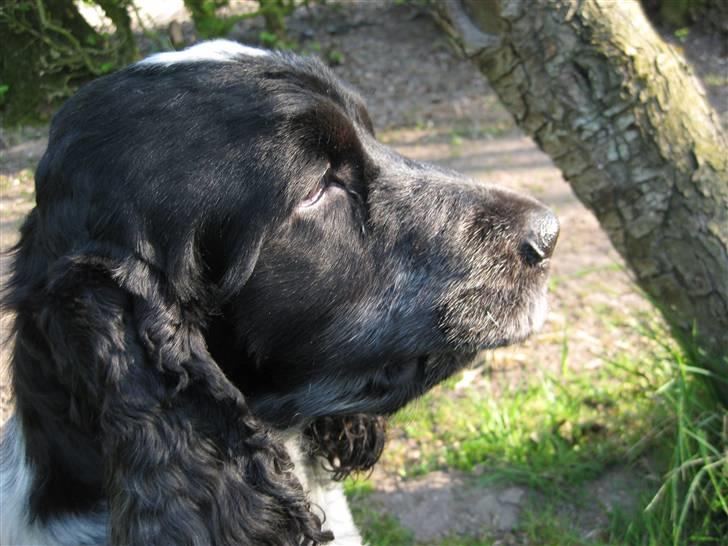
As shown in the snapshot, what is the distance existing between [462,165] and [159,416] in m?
4.90

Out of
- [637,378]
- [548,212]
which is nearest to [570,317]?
[637,378]

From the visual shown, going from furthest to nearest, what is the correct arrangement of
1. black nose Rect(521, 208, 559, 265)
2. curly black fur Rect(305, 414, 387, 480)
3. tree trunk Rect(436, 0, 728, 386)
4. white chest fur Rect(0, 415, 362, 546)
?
tree trunk Rect(436, 0, 728, 386), curly black fur Rect(305, 414, 387, 480), black nose Rect(521, 208, 559, 265), white chest fur Rect(0, 415, 362, 546)

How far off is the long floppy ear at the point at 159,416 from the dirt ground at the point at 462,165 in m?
1.23

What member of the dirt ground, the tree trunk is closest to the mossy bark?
the dirt ground

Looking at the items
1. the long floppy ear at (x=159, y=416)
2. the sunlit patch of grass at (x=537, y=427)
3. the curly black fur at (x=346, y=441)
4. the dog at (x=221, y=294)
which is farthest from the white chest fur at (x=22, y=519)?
the sunlit patch of grass at (x=537, y=427)

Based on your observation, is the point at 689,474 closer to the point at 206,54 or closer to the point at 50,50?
the point at 206,54

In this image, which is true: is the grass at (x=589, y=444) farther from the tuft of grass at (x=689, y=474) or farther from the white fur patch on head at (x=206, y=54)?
the white fur patch on head at (x=206, y=54)

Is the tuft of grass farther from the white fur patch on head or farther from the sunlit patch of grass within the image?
the white fur patch on head

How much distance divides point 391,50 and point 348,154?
6.39 m

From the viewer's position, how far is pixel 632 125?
355 centimetres

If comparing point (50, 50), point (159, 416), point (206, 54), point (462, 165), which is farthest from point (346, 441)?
point (462, 165)

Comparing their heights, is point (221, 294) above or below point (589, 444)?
above

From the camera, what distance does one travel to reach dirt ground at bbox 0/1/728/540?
3924mm

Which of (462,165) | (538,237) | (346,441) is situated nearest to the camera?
(538,237)
